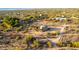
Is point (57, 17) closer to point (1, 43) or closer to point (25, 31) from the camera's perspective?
point (25, 31)
